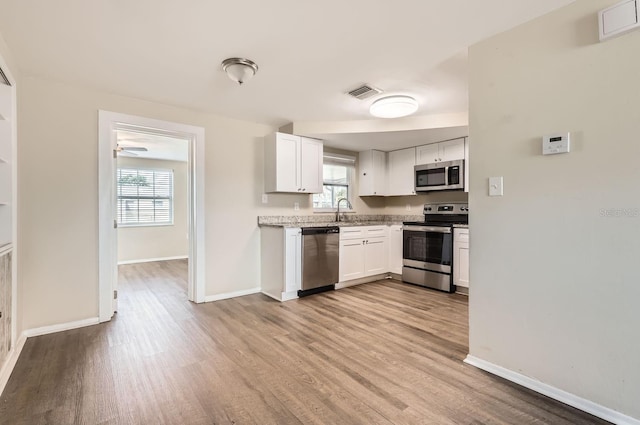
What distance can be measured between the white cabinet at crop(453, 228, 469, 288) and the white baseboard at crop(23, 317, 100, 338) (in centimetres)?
406

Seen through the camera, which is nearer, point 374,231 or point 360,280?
point 360,280

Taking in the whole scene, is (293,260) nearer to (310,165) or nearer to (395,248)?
(310,165)

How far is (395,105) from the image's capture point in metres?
3.00

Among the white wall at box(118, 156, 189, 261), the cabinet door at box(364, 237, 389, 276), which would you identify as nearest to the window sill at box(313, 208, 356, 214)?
the cabinet door at box(364, 237, 389, 276)

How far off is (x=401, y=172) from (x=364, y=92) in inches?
88.0

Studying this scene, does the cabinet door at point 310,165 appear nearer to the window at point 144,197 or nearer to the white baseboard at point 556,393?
the white baseboard at point 556,393

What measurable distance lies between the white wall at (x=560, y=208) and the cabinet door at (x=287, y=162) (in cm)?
233

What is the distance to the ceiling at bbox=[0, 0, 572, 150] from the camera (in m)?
1.74

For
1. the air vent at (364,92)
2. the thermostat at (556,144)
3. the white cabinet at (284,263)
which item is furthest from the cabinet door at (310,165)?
the thermostat at (556,144)

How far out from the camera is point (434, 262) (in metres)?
4.18

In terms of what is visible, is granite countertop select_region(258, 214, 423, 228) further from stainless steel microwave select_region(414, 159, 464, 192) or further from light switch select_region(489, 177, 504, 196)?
light switch select_region(489, 177, 504, 196)

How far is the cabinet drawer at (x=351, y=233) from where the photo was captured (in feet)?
13.7

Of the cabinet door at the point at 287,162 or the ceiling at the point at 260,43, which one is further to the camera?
the cabinet door at the point at 287,162

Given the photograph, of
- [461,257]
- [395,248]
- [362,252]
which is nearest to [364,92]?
[362,252]
